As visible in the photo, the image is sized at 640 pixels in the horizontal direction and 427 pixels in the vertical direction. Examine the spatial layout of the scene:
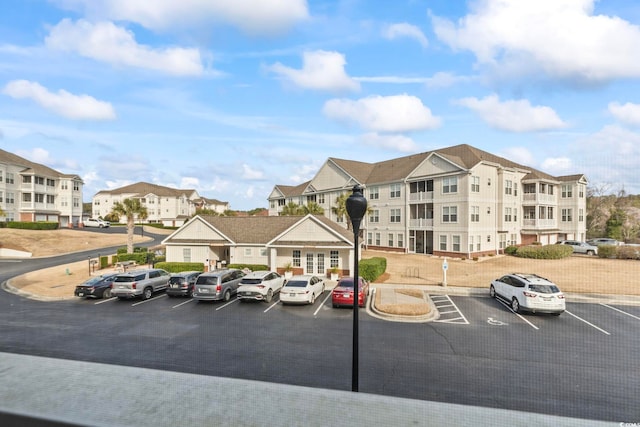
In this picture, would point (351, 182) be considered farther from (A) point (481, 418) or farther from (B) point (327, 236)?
(A) point (481, 418)

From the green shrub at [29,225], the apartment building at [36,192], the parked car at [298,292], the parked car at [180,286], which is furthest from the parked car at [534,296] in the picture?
the apartment building at [36,192]

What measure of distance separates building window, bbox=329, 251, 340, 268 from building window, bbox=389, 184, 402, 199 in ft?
66.6

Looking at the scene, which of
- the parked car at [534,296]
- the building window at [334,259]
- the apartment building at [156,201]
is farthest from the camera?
the apartment building at [156,201]

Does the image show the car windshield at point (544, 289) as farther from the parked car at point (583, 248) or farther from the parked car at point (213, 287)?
the parked car at point (583, 248)

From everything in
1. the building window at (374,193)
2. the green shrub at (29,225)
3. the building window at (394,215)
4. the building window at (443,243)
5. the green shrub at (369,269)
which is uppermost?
the building window at (374,193)

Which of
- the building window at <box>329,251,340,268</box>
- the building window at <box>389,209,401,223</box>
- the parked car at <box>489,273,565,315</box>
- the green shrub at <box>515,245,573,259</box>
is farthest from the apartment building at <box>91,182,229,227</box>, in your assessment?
the parked car at <box>489,273,565,315</box>

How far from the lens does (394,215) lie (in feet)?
152

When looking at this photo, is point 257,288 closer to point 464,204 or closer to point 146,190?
point 464,204

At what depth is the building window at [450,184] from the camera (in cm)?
3869

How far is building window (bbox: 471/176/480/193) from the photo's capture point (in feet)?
125

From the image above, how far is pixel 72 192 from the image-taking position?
229ft

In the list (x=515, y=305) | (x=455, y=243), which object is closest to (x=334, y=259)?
(x=515, y=305)

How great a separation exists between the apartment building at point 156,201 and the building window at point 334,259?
3137 inches

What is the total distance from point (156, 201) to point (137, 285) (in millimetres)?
91551
